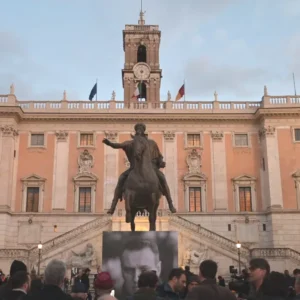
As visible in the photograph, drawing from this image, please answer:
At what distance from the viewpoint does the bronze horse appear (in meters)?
12.1

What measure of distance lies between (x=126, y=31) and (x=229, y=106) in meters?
18.3

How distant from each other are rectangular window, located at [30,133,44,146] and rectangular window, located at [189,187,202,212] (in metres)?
13.8

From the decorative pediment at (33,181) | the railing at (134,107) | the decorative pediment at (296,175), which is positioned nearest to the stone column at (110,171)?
the railing at (134,107)

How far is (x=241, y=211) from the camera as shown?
4125 centimetres

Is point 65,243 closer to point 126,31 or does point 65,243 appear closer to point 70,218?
point 70,218

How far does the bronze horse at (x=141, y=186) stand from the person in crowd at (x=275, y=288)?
6.51 m

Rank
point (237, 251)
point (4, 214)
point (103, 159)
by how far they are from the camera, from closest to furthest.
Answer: point (237, 251) → point (4, 214) → point (103, 159)

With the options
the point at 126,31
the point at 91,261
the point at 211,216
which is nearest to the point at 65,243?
the point at 91,261

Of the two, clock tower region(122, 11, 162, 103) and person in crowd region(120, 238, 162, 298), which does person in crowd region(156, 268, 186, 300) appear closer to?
person in crowd region(120, 238, 162, 298)

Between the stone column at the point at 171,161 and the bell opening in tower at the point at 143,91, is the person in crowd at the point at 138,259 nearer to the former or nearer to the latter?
the stone column at the point at 171,161

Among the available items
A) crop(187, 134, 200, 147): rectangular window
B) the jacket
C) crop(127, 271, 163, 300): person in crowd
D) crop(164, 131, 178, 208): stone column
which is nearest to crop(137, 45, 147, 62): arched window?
crop(164, 131, 178, 208): stone column

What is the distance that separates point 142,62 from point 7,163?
20.8m

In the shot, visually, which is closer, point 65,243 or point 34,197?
point 65,243

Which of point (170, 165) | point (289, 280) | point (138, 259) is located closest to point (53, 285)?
point (289, 280)
